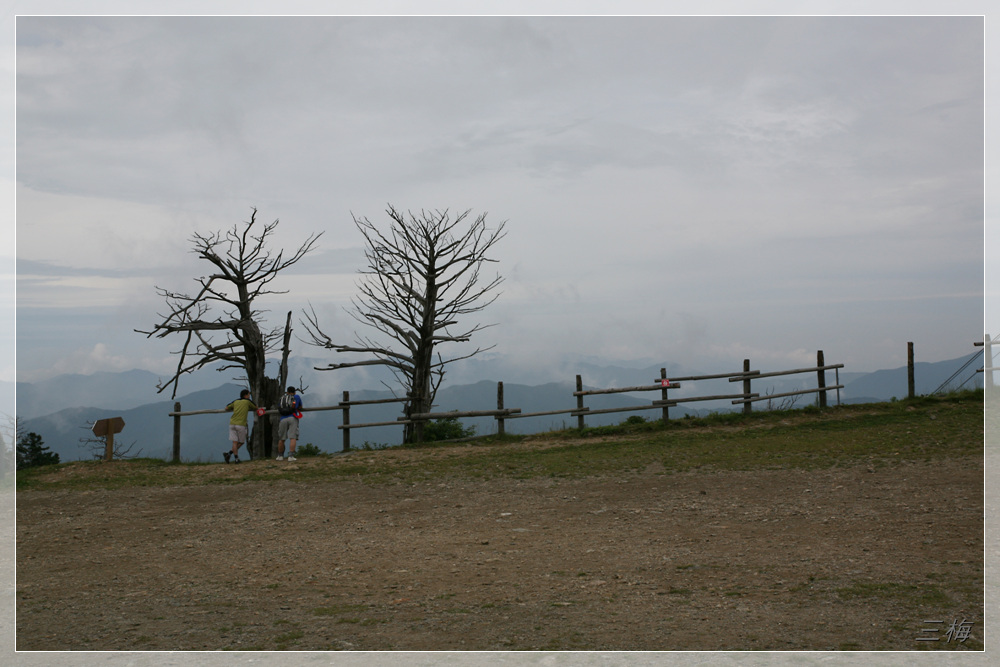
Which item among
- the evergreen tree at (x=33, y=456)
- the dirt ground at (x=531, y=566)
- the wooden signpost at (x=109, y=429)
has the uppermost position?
the wooden signpost at (x=109, y=429)

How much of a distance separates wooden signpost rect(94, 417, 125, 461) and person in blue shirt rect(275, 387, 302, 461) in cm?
304

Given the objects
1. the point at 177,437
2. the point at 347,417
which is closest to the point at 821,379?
the point at 347,417

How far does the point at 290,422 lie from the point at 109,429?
11.2ft

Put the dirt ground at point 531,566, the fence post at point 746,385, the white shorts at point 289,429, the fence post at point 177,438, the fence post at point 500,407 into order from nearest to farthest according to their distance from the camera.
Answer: the dirt ground at point 531,566 → the white shorts at point 289,429 → the fence post at point 177,438 → the fence post at point 500,407 → the fence post at point 746,385

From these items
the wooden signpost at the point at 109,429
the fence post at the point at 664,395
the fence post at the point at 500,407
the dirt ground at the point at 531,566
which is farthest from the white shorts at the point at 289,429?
the fence post at the point at 664,395

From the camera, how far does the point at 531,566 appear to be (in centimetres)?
713

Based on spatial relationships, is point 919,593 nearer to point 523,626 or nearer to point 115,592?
point 523,626

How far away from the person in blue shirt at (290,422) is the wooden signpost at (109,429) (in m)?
3.04

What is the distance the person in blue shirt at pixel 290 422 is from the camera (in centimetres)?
1495

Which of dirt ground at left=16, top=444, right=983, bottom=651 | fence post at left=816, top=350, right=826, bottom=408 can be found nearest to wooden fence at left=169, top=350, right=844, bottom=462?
fence post at left=816, top=350, right=826, bottom=408

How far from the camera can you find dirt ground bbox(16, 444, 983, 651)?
17.7 feet

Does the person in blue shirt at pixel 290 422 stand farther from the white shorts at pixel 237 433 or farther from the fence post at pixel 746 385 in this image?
the fence post at pixel 746 385
